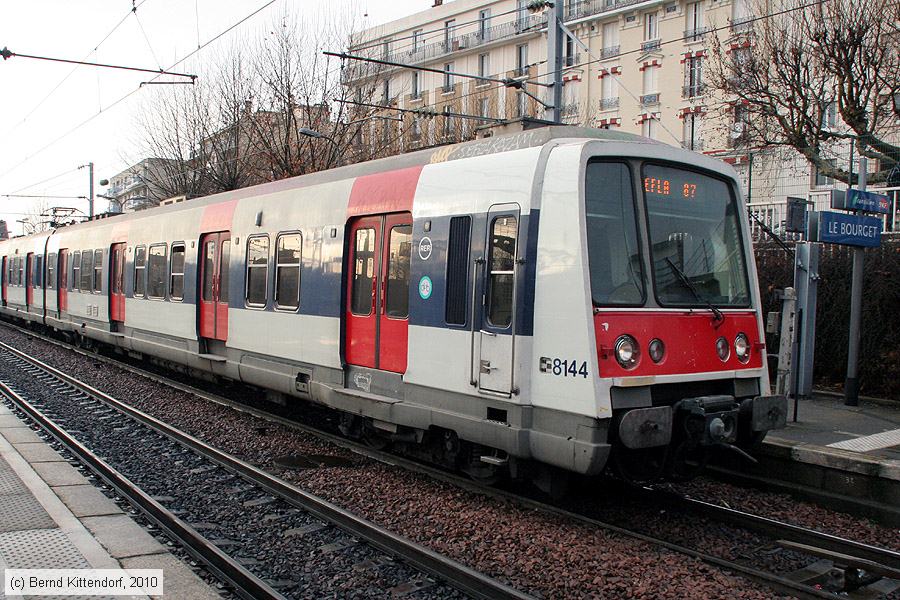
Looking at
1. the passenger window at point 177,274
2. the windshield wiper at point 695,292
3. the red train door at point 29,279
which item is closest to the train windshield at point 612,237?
the windshield wiper at point 695,292

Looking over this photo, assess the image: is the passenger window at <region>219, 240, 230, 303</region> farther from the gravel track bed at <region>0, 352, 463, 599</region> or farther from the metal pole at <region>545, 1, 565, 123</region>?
the metal pole at <region>545, 1, 565, 123</region>

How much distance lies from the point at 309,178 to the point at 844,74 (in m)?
11.7

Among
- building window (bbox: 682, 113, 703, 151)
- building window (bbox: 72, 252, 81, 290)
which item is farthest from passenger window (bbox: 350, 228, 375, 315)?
building window (bbox: 682, 113, 703, 151)

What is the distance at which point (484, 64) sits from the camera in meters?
51.5

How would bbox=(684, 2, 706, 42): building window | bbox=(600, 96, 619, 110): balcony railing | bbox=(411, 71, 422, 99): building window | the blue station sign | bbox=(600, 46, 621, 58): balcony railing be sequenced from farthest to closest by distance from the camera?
bbox=(411, 71, 422, 99): building window → bbox=(600, 46, 621, 58): balcony railing → bbox=(600, 96, 619, 110): balcony railing → bbox=(684, 2, 706, 42): building window → the blue station sign

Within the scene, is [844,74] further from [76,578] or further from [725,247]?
[76,578]

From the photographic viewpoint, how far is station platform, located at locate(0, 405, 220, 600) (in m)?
5.24

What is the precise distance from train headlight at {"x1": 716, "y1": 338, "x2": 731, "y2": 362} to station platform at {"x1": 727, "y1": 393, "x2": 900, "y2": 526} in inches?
65.3

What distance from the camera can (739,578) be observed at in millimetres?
Result: 5457

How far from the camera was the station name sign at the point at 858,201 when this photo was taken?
10.6 m

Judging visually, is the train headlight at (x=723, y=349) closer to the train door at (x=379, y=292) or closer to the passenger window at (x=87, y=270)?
the train door at (x=379, y=292)

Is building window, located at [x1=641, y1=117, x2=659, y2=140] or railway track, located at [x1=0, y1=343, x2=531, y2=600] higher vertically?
building window, located at [x1=641, y1=117, x2=659, y2=140]

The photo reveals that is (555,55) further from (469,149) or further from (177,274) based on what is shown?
(469,149)

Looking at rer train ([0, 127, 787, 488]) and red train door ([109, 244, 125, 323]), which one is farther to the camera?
red train door ([109, 244, 125, 323])
